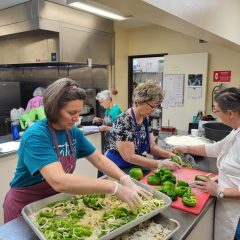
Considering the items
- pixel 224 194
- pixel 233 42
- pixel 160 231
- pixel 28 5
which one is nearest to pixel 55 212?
pixel 160 231

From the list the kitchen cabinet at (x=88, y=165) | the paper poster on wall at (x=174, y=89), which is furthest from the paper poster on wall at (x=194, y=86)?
the kitchen cabinet at (x=88, y=165)

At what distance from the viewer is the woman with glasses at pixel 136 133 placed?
5.21 ft

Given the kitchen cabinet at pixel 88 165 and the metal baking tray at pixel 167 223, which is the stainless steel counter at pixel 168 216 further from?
the kitchen cabinet at pixel 88 165

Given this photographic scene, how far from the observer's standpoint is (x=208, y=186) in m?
1.32

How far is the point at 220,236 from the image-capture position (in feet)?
4.55

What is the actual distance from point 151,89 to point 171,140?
69 cm

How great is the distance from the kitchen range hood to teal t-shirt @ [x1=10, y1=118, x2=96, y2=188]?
2.10 metres

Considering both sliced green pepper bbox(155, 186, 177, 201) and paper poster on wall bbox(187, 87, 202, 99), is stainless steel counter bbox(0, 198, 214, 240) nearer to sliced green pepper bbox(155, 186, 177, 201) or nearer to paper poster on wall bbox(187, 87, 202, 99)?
sliced green pepper bbox(155, 186, 177, 201)

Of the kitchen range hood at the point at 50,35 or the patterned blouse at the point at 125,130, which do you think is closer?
the patterned blouse at the point at 125,130

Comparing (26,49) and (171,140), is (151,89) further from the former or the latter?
(26,49)

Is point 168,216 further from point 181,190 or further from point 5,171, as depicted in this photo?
point 5,171

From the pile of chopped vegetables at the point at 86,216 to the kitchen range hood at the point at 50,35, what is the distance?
241 centimetres

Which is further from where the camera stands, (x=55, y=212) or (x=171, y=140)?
(x=171, y=140)

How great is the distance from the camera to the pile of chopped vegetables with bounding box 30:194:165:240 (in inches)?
36.3
